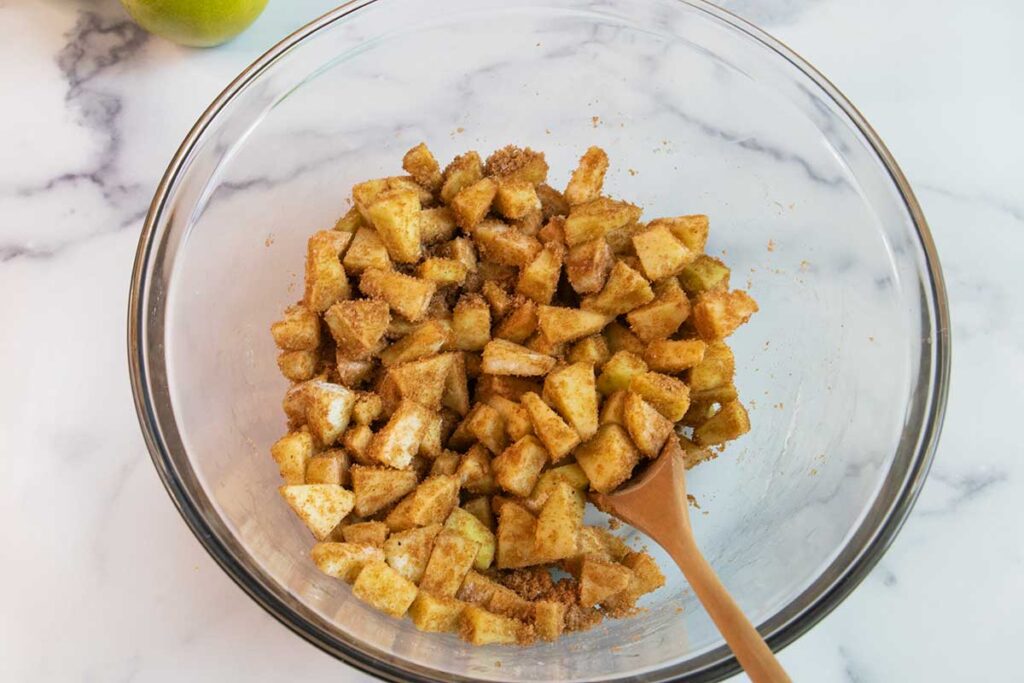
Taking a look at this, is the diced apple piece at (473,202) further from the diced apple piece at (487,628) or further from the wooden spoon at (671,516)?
the diced apple piece at (487,628)

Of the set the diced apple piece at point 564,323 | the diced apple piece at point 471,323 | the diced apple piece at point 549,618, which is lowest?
the diced apple piece at point 549,618

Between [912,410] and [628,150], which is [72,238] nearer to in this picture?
[628,150]

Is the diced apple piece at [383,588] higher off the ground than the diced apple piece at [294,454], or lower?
lower

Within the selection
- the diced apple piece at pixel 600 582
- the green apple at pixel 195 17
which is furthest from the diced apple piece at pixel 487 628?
the green apple at pixel 195 17

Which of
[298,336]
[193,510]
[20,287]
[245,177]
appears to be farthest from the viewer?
[20,287]

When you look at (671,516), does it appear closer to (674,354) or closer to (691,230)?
(674,354)

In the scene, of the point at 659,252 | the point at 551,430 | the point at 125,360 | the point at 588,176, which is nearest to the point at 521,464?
the point at 551,430

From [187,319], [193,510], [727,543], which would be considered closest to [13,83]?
[187,319]
